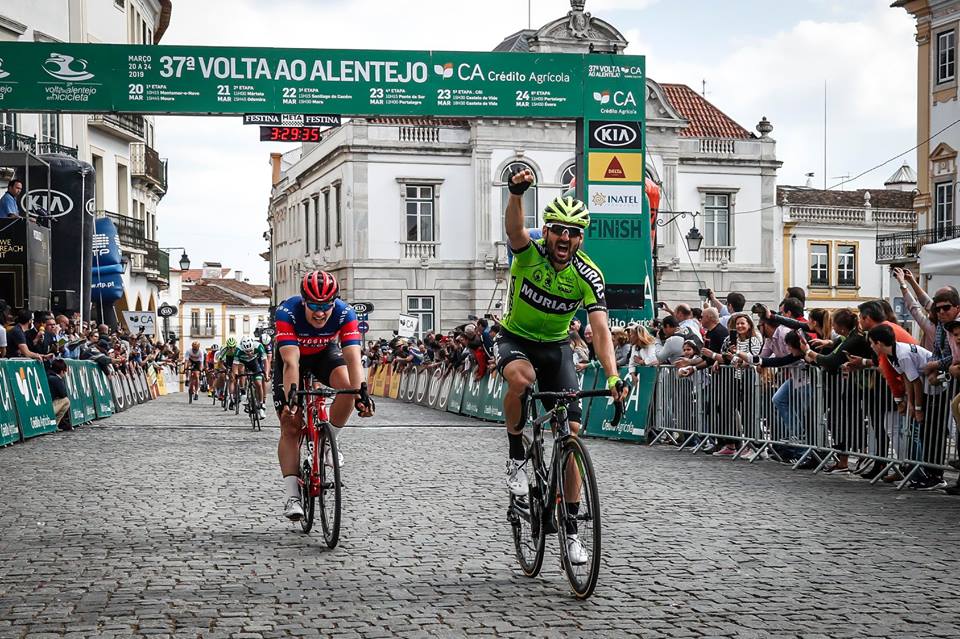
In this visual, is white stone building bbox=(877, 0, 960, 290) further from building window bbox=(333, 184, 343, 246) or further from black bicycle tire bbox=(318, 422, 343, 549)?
black bicycle tire bbox=(318, 422, 343, 549)

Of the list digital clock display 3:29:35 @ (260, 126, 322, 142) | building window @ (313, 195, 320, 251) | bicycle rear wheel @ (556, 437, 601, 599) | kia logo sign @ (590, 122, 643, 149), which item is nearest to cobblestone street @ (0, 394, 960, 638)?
bicycle rear wheel @ (556, 437, 601, 599)

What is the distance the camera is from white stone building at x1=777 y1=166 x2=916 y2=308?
211 ft

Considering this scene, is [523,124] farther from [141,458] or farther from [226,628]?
[226,628]

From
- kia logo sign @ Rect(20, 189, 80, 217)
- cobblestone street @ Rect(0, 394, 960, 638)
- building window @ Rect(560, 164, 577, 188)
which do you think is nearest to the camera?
cobblestone street @ Rect(0, 394, 960, 638)

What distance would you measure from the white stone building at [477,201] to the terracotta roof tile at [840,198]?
10.1 m

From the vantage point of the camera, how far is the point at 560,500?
730cm

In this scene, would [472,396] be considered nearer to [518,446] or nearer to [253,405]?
[253,405]

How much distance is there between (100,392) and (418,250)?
28259mm

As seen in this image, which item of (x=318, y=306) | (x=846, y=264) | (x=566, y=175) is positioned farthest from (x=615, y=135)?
(x=846, y=264)

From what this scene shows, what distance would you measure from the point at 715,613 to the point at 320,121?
64.8 feet

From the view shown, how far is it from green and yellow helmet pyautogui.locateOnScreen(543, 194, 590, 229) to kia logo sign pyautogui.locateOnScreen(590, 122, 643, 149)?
19023mm

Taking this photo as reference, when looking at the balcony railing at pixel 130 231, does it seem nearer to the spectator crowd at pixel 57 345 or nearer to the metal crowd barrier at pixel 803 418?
the spectator crowd at pixel 57 345

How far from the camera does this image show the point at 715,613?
6.65 meters

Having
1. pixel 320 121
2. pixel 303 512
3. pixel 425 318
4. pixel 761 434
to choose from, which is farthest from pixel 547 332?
pixel 425 318
